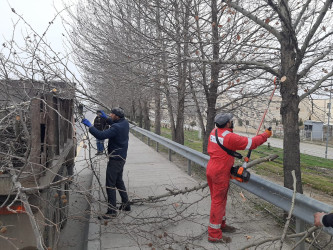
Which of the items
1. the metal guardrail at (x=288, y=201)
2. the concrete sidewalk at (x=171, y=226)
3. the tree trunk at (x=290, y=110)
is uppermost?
the tree trunk at (x=290, y=110)

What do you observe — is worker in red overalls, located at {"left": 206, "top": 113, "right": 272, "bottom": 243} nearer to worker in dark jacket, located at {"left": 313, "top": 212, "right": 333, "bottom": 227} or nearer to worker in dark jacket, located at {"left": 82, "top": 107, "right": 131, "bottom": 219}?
worker in dark jacket, located at {"left": 313, "top": 212, "right": 333, "bottom": 227}

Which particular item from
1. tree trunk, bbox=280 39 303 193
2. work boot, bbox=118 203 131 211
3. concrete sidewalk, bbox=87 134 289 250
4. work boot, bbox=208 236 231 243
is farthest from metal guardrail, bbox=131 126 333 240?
work boot, bbox=118 203 131 211

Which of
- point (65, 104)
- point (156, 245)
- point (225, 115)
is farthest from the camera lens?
point (65, 104)

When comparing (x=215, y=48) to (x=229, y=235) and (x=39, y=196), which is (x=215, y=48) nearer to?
(x=229, y=235)

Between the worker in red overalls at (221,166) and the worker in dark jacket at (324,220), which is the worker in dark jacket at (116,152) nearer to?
the worker in red overalls at (221,166)

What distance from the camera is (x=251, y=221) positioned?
5078mm

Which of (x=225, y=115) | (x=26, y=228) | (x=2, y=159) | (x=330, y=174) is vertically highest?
(x=225, y=115)

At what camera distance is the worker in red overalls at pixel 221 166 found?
4191mm

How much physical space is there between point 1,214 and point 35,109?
1117mm

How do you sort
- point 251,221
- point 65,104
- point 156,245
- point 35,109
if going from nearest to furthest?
point 35,109 < point 156,245 < point 251,221 < point 65,104

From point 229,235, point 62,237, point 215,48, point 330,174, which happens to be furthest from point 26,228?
point 330,174

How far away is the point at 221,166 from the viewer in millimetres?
4297

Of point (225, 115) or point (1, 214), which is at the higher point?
point (225, 115)

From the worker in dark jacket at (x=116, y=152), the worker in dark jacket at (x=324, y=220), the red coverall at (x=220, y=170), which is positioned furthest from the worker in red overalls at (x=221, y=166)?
the worker in dark jacket at (x=116, y=152)
